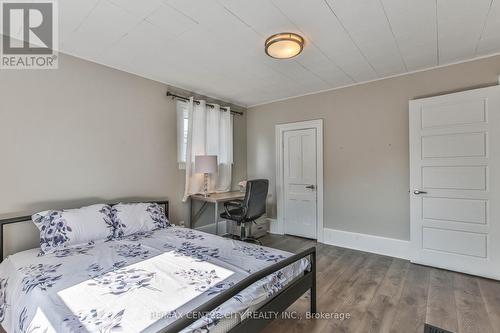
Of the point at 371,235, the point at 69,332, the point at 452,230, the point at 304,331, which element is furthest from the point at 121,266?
the point at 452,230

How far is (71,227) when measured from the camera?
7.00ft

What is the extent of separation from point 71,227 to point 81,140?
0.99 m

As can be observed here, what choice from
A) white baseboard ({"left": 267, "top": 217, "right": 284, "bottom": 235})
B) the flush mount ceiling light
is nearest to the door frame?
white baseboard ({"left": 267, "top": 217, "right": 284, "bottom": 235})

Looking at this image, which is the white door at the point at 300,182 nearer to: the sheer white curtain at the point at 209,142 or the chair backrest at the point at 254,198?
the chair backrest at the point at 254,198

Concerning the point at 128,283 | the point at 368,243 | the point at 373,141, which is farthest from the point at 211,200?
the point at 373,141

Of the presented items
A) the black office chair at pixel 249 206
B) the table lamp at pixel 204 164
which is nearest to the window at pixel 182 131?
the table lamp at pixel 204 164

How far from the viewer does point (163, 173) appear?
3.40 metres

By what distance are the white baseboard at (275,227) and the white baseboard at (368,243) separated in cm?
85

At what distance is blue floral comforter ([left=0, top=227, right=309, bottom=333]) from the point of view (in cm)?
114

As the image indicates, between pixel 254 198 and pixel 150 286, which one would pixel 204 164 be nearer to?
pixel 254 198

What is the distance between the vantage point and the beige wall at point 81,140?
220 cm

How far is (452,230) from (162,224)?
11.1 ft

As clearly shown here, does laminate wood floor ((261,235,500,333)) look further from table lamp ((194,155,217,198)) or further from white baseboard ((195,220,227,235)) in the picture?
table lamp ((194,155,217,198))

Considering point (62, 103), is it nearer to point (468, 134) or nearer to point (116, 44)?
point (116, 44)
